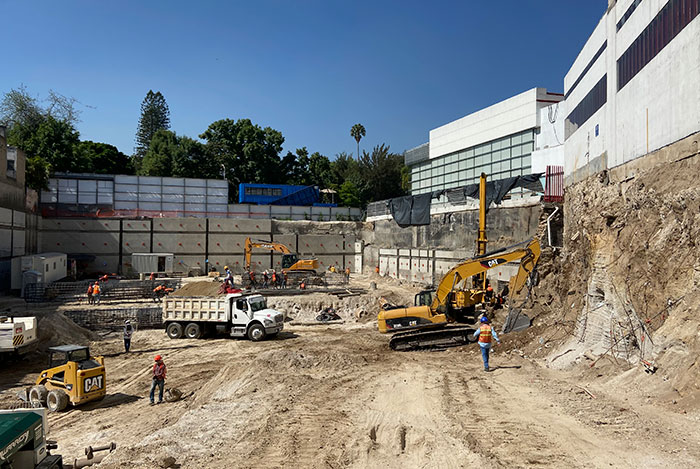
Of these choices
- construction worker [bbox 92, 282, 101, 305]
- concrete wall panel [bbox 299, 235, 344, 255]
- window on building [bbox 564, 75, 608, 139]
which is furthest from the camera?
concrete wall panel [bbox 299, 235, 344, 255]

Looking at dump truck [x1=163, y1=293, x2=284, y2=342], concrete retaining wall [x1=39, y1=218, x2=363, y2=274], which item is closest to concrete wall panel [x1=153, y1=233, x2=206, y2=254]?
concrete retaining wall [x1=39, y1=218, x2=363, y2=274]

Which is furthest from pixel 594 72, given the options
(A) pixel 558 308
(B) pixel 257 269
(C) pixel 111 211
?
(C) pixel 111 211

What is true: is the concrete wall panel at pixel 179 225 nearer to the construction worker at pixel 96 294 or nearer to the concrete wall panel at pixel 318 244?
the concrete wall panel at pixel 318 244

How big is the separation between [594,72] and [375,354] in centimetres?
1532

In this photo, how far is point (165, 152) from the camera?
61656 millimetres

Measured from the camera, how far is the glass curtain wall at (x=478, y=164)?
111ft

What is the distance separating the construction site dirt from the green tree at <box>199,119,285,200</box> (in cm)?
4375

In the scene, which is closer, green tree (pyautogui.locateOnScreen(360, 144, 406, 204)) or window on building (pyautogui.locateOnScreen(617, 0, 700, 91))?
window on building (pyautogui.locateOnScreen(617, 0, 700, 91))

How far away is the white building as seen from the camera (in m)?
11.8

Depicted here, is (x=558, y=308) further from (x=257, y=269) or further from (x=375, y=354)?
(x=257, y=269)

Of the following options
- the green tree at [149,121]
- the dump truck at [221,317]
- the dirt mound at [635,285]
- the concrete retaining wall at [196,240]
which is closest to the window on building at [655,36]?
the dirt mound at [635,285]

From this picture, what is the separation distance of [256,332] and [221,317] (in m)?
1.85

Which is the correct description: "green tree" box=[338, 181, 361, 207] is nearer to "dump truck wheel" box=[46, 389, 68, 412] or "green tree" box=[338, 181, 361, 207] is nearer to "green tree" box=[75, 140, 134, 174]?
"green tree" box=[75, 140, 134, 174]

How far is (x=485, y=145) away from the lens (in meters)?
37.6
